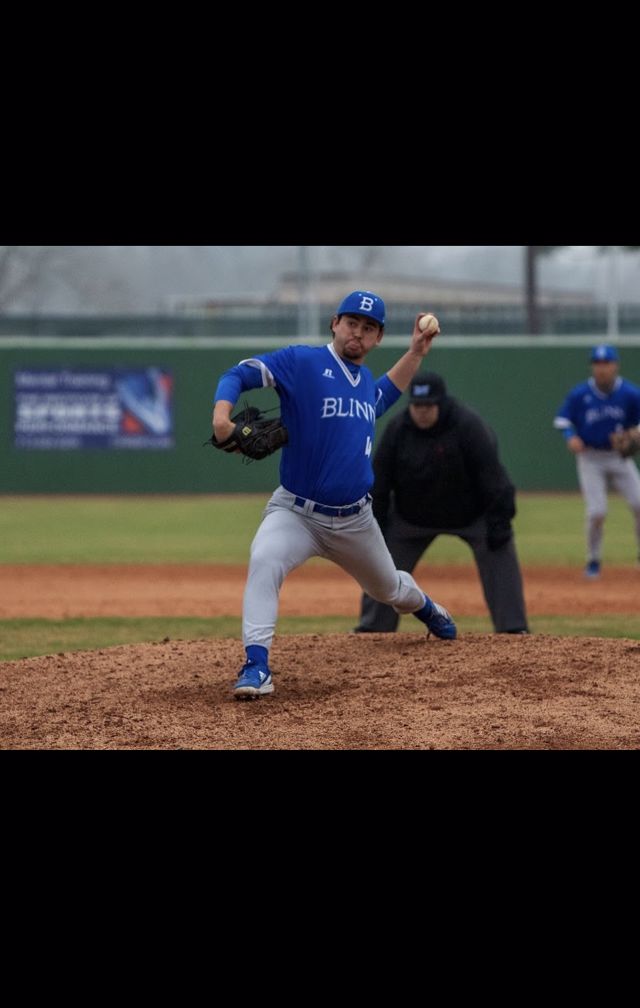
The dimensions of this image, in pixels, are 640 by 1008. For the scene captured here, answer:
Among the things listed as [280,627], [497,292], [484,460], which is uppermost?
[497,292]

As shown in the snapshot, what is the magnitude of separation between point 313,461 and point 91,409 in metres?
18.3

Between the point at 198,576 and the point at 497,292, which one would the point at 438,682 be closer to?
the point at 198,576

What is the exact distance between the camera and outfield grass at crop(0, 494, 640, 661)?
9664 mm

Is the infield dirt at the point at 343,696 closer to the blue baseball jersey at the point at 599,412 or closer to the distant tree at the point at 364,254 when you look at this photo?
the blue baseball jersey at the point at 599,412

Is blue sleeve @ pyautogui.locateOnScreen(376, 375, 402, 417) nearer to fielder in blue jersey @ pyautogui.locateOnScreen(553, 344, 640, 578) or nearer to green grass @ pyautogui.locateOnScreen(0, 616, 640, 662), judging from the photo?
green grass @ pyautogui.locateOnScreen(0, 616, 640, 662)

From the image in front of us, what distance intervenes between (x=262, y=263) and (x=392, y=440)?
3299 centimetres

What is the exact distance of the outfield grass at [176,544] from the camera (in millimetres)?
9664

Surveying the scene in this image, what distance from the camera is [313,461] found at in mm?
6297

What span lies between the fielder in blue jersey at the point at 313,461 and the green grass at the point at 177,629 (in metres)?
2.85

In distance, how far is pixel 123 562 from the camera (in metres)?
14.6

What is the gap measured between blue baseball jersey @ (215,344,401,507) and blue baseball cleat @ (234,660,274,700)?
80 cm

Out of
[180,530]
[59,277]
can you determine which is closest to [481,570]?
[180,530]

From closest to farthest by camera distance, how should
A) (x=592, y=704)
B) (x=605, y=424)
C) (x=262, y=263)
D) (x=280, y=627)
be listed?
(x=592, y=704), (x=280, y=627), (x=605, y=424), (x=262, y=263)

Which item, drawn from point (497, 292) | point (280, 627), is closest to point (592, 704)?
point (280, 627)
